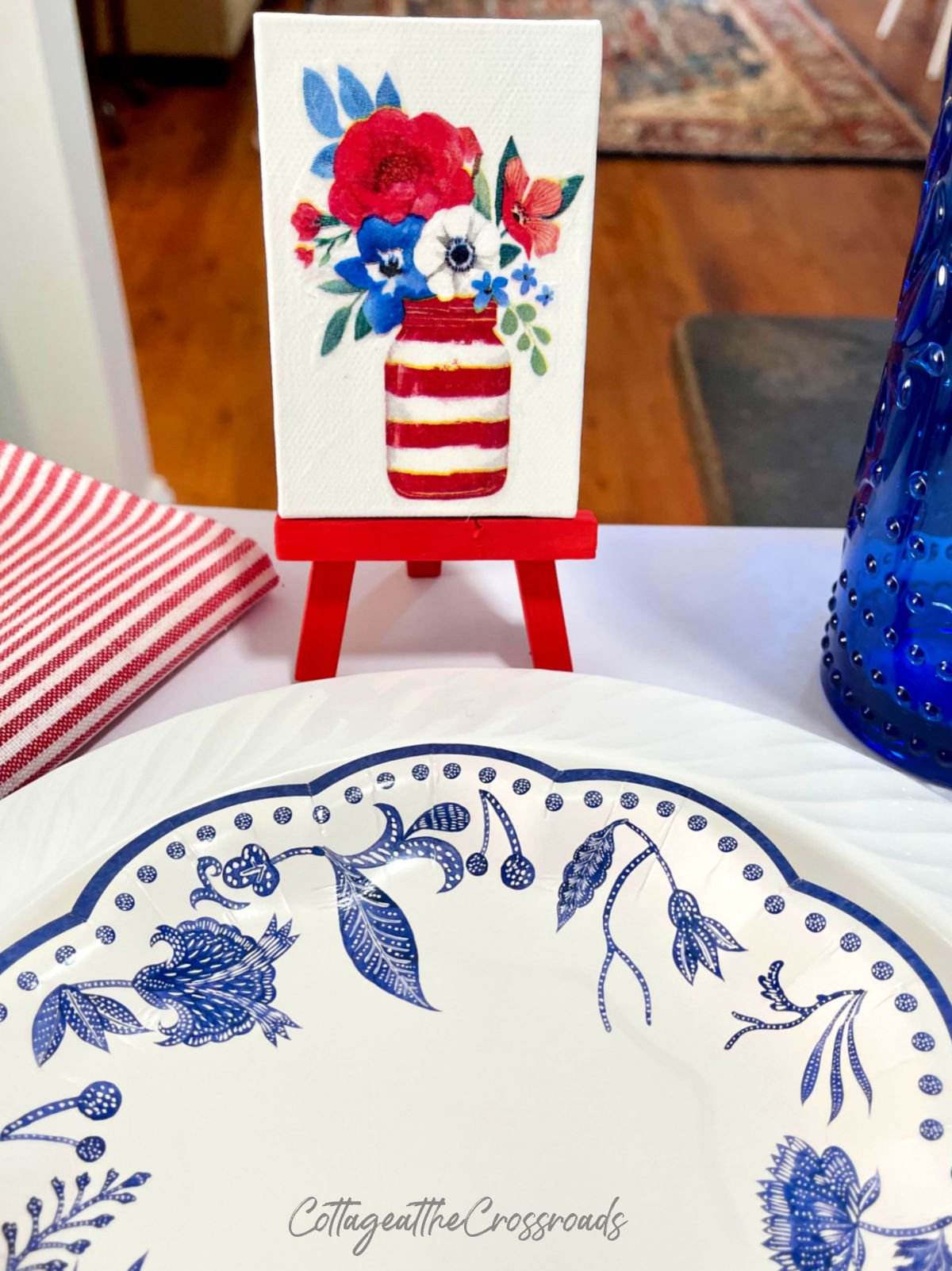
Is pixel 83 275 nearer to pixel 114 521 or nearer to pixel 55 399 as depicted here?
pixel 55 399

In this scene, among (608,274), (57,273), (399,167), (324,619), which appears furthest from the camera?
(608,274)

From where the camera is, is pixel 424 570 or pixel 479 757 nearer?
pixel 479 757

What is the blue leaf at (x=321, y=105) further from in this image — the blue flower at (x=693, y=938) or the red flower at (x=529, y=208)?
the blue flower at (x=693, y=938)

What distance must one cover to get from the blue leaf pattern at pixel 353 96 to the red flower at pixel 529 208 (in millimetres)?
62

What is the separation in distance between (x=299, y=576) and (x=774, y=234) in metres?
2.33

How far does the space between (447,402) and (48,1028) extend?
301 millimetres

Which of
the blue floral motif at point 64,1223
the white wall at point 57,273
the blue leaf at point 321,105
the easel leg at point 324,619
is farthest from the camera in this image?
the white wall at point 57,273

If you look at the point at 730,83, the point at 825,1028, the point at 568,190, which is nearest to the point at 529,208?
the point at 568,190

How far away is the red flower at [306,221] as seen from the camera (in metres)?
0.48

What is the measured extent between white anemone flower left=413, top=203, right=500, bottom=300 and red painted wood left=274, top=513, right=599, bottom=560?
0.11 meters

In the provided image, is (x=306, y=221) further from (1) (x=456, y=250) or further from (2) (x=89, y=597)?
(2) (x=89, y=597)

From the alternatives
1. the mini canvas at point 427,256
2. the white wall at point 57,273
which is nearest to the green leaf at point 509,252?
the mini canvas at point 427,256

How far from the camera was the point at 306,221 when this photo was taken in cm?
49

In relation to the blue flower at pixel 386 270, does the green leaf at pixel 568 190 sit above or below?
above
